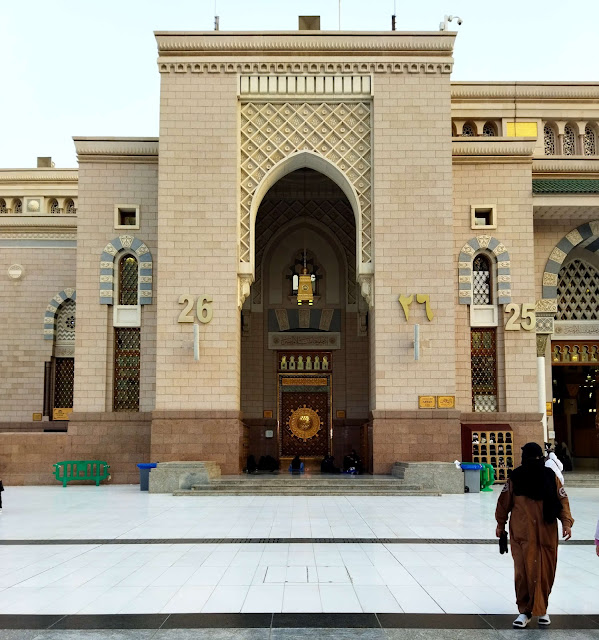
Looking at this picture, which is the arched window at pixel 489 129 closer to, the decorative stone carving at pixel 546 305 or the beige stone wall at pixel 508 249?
the beige stone wall at pixel 508 249

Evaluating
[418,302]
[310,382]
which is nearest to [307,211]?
[310,382]

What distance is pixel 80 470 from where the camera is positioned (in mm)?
15844

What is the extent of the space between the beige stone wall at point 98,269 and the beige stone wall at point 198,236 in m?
1.21

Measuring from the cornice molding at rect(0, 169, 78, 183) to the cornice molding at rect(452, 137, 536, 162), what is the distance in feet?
39.0

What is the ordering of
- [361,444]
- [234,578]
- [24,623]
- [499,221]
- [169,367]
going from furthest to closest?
[361,444] < [499,221] < [169,367] < [234,578] < [24,623]

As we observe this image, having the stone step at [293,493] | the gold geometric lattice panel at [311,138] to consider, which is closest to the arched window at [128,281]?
the gold geometric lattice panel at [311,138]

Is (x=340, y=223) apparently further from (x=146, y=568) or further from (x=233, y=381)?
(x=146, y=568)

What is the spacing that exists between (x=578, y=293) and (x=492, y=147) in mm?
3984

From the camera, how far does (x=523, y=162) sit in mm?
16625

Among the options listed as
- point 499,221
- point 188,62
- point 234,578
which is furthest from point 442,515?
point 188,62

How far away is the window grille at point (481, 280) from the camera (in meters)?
16.4

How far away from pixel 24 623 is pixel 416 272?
1163cm

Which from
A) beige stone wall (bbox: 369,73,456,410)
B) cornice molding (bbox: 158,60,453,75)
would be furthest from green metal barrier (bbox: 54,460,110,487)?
cornice molding (bbox: 158,60,453,75)

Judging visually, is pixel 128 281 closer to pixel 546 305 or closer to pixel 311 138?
pixel 311 138
